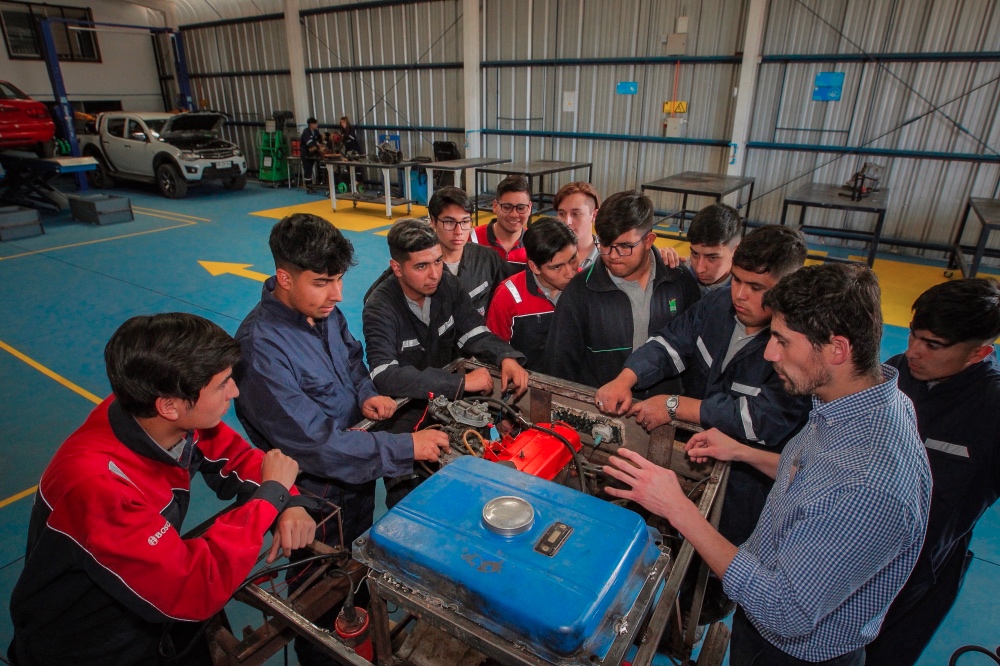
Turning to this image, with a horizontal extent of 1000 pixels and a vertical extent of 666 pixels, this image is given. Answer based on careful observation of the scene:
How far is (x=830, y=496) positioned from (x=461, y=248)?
2.62 meters

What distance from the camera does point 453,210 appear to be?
3.36m

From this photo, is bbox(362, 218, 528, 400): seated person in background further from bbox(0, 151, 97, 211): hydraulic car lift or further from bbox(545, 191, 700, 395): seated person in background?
bbox(0, 151, 97, 211): hydraulic car lift

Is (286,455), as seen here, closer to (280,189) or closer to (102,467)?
(102,467)

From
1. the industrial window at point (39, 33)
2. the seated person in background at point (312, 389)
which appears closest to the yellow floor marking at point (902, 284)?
the seated person in background at point (312, 389)

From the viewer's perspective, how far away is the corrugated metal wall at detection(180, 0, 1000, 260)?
25.0ft

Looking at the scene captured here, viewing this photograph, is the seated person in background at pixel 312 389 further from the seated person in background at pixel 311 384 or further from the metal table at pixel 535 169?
the metal table at pixel 535 169

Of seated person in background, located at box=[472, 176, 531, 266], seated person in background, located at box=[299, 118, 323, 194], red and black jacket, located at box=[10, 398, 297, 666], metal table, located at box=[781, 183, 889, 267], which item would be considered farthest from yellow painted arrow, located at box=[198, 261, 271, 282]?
metal table, located at box=[781, 183, 889, 267]

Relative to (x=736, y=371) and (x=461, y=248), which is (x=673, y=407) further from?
(x=461, y=248)

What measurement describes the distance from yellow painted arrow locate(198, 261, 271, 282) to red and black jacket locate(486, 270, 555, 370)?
534 centimetres

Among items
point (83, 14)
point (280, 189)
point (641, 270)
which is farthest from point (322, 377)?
point (83, 14)

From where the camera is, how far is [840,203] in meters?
6.55

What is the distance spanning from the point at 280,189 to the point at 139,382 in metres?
13.8

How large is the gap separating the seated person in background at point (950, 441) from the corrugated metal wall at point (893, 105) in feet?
26.2

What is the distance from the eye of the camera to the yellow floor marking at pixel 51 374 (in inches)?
175
